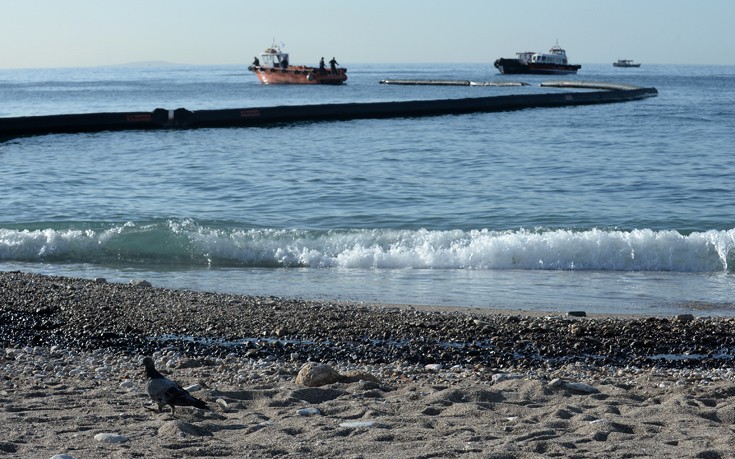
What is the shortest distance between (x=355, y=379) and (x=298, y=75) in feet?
240

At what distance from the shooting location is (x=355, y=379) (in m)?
6.08

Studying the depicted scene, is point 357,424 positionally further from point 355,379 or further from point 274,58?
point 274,58

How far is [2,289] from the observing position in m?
9.54

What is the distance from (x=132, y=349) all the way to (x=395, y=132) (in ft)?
88.7

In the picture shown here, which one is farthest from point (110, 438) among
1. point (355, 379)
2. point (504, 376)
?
point (504, 376)

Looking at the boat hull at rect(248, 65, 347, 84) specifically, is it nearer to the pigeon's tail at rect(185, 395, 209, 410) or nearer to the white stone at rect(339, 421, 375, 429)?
the pigeon's tail at rect(185, 395, 209, 410)

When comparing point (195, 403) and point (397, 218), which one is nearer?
point (195, 403)

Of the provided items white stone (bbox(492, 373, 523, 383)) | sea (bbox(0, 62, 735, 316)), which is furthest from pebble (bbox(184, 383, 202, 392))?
sea (bbox(0, 62, 735, 316))

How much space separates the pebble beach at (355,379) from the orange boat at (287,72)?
6918 cm

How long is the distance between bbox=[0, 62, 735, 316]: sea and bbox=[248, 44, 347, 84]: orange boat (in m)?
47.2

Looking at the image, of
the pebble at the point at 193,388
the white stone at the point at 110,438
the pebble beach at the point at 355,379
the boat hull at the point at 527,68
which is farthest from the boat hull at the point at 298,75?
the white stone at the point at 110,438

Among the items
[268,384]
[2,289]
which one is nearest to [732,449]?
[268,384]

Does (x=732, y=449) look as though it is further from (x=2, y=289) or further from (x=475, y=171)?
(x=475, y=171)

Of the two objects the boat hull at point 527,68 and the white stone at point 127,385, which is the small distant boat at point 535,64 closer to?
the boat hull at point 527,68
